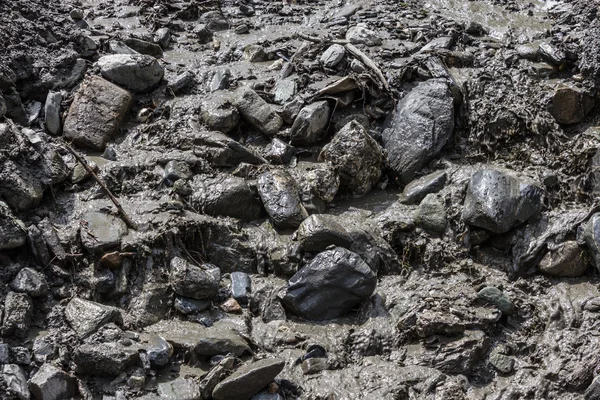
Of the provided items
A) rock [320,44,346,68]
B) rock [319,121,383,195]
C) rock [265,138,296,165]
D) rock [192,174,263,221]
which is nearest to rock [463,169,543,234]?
rock [319,121,383,195]

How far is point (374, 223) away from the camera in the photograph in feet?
18.4

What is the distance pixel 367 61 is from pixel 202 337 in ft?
10.5

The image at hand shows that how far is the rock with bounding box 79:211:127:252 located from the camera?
491 centimetres

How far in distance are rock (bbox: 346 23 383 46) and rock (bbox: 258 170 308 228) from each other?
207 cm

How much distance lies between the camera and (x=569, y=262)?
527 centimetres

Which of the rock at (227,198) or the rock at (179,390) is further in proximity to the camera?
the rock at (227,198)

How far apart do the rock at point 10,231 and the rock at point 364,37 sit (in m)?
3.82

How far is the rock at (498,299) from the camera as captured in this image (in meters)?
5.05

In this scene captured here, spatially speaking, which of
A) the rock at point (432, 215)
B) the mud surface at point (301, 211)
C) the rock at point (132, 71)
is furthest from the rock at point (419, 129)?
the rock at point (132, 71)

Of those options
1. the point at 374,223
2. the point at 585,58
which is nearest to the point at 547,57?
the point at 585,58

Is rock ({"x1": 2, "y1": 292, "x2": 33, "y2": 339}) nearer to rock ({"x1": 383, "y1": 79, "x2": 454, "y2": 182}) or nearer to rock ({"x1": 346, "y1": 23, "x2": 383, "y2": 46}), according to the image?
rock ({"x1": 383, "y1": 79, "x2": 454, "y2": 182})

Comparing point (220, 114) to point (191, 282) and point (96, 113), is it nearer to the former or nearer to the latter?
point (96, 113)

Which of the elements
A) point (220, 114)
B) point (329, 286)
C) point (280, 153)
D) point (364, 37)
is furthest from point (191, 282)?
point (364, 37)

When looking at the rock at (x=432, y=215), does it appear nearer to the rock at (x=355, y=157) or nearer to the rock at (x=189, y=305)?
the rock at (x=355, y=157)
